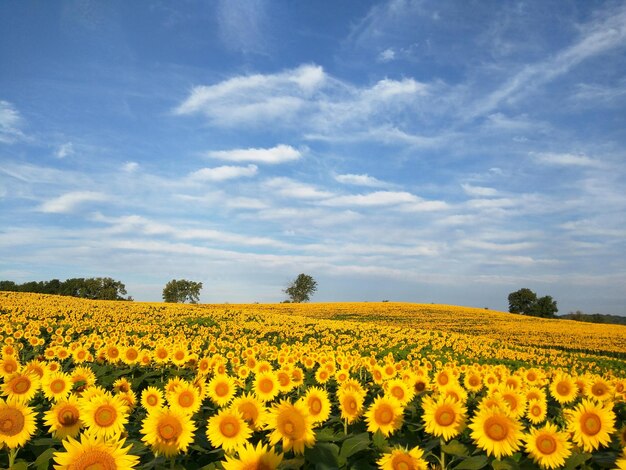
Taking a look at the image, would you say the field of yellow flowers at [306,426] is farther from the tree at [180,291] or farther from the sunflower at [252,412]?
the tree at [180,291]

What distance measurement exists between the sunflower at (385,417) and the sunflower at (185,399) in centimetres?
178

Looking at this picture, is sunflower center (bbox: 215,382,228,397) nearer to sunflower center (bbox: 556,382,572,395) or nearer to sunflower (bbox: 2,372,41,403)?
sunflower (bbox: 2,372,41,403)

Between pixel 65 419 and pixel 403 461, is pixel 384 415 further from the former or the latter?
pixel 65 419

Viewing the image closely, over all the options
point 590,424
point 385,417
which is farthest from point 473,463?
point 590,424

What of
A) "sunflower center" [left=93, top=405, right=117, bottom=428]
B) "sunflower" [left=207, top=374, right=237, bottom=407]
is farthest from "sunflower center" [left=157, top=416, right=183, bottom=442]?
"sunflower" [left=207, top=374, right=237, bottom=407]

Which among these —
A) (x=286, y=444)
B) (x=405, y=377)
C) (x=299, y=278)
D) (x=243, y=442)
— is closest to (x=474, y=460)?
(x=286, y=444)

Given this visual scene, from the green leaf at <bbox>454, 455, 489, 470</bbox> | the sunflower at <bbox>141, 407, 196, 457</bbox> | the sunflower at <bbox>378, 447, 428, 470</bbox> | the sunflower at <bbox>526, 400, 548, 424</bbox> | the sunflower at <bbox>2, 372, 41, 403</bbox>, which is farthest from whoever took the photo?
the sunflower at <bbox>2, 372, 41, 403</bbox>

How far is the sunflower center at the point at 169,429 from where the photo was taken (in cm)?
375

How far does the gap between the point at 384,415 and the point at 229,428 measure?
149 cm

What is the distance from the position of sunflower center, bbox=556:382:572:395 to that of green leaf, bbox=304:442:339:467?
3.99m

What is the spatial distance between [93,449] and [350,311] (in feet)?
228

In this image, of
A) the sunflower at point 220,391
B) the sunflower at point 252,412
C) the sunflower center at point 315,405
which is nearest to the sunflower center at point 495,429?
the sunflower center at point 315,405

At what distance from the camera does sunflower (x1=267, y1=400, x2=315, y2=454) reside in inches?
140

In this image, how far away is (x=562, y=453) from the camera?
356 cm
